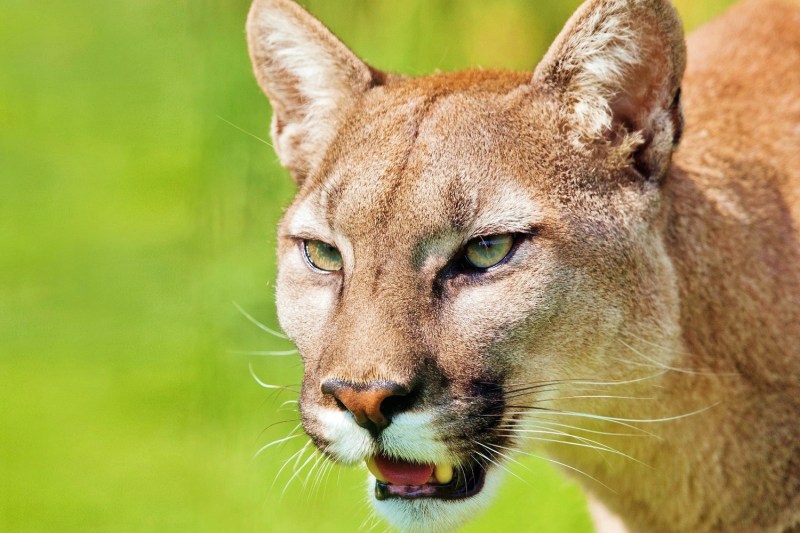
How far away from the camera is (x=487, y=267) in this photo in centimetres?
349

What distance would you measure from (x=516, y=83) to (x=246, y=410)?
2.77 metres

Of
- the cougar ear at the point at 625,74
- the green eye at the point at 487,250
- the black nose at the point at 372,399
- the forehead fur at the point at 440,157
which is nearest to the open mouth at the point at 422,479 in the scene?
the black nose at the point at 372,399

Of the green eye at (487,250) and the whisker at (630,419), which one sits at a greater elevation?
the green eye at (487,250)

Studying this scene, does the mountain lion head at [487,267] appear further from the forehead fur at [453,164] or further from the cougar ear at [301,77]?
the cougar ear at [301,77]

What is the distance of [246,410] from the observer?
19.8 feet

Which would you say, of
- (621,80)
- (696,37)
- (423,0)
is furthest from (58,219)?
(621,80)

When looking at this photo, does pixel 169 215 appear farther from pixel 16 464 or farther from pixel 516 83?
pixel 516 83

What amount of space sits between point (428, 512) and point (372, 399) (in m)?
0.52

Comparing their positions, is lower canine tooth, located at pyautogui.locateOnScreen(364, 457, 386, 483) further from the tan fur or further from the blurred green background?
the blurred green background

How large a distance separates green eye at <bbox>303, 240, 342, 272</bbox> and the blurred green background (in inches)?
48.1

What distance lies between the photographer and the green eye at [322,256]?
148 inches

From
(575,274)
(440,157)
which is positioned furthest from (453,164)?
(575,274)

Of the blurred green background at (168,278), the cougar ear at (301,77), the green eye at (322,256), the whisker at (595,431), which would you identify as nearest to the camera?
the whisker at (595,431)

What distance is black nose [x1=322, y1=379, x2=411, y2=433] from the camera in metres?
3.13
